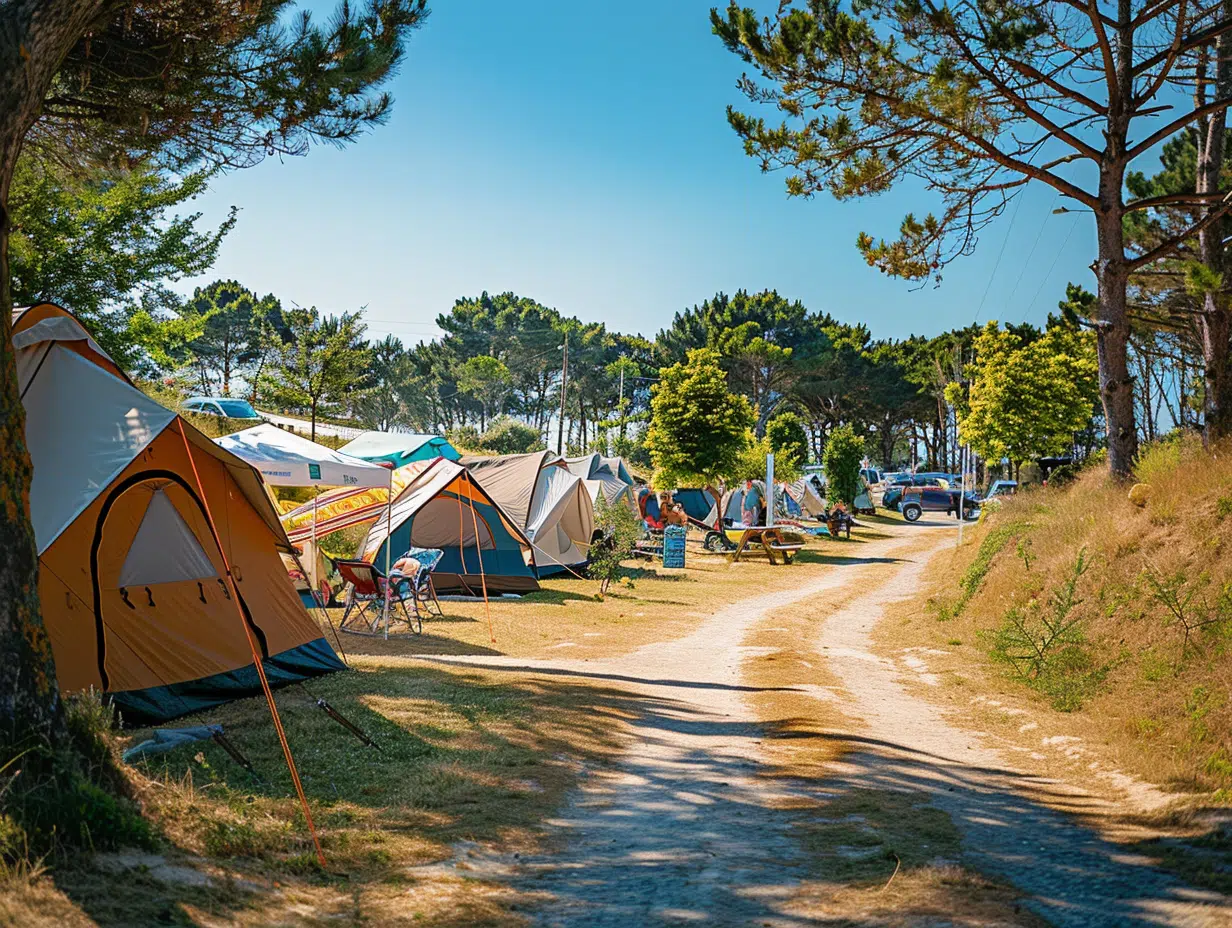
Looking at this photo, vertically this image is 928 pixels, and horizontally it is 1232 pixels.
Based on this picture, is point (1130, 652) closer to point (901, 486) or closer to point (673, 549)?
point (673, 549)

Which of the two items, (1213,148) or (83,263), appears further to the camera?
(83,263)

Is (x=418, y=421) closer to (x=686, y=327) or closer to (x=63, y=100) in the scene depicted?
(x=686, y=327)

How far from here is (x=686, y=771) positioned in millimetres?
5895

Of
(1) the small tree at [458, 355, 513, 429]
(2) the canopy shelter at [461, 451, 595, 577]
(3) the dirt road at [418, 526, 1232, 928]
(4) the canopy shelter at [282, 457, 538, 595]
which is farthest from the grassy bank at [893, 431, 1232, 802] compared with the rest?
(1) the small tree at [458, 355, 513, 429]

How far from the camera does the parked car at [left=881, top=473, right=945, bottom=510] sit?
46.1 m

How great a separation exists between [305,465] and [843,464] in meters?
29.7

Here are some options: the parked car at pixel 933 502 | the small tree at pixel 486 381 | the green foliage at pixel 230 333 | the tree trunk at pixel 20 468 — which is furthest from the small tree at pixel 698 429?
the green foliage at pixel 230 333

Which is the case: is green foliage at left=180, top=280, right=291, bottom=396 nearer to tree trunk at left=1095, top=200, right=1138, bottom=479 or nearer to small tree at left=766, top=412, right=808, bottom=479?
small tree at left=766, top=412, right=808, bottom=479

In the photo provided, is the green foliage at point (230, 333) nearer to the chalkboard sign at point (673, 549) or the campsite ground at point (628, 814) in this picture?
the chalkboard sign at point (673, 549)

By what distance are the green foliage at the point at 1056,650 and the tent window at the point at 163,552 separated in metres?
6.89

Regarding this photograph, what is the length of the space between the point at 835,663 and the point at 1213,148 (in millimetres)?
9280

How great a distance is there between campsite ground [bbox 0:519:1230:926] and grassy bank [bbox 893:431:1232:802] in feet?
1.39

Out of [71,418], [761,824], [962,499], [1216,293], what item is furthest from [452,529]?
[962,499]

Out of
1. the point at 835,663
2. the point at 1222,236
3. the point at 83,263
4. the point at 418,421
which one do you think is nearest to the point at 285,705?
the point at 835,663
